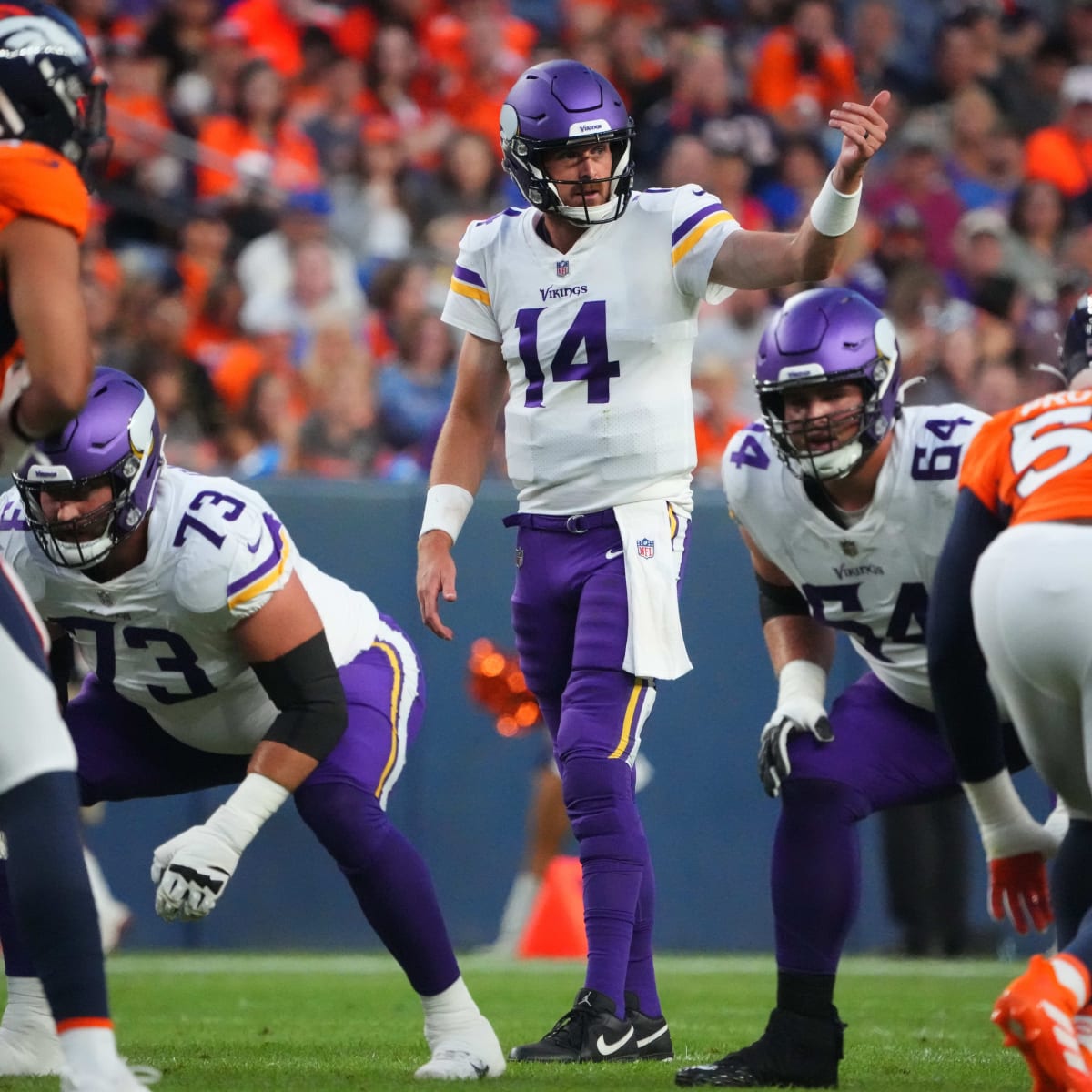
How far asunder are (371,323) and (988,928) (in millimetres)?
4033

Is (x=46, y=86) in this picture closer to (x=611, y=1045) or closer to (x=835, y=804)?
(x=835, y=804)

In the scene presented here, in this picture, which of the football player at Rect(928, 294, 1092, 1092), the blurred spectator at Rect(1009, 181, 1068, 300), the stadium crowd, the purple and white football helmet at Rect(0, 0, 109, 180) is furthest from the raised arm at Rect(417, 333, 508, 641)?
the blurred spectator at Rect(1009, 181, 1068, 300)

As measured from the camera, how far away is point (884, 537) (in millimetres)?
3912

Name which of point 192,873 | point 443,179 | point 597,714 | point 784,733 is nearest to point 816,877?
point 784,733

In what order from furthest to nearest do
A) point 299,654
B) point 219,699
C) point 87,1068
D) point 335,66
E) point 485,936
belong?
1. point 335,66
2. point 485,936
3. point 219,699
4. point 299,654
5. point 87,1068

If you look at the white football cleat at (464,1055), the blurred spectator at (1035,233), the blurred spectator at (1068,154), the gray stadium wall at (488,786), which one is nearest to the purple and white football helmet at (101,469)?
the white football cleat at (464,1055)

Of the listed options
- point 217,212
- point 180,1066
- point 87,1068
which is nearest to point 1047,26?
point 217,212

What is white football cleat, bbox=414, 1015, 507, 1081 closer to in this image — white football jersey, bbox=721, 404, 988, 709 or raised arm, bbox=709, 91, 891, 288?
white football jersey, bbox=721, 404, 988, 709

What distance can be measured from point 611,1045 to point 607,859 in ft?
1.24

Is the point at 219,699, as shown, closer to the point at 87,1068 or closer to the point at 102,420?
the point at 102,420

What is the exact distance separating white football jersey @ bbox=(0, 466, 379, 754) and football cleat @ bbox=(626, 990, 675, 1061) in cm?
99

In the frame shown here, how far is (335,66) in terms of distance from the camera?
34.4 feet

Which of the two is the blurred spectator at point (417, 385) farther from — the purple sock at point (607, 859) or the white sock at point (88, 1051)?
the white sock at point (88, 1051)

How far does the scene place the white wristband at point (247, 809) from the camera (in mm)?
3576
